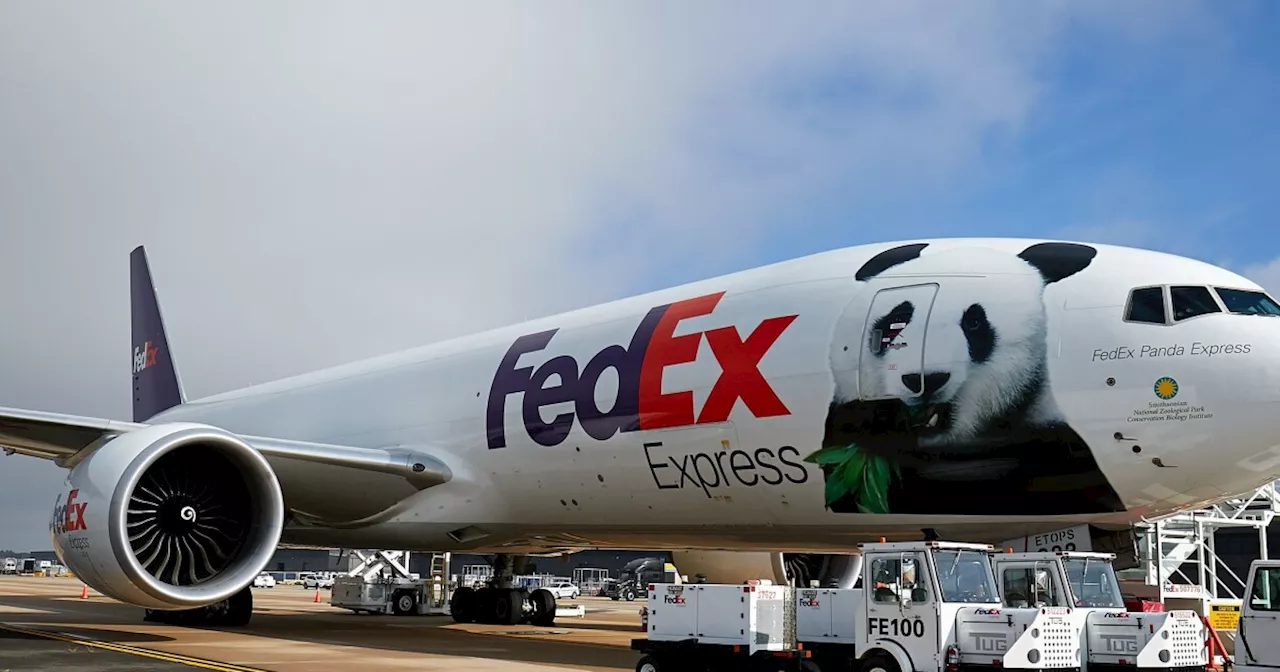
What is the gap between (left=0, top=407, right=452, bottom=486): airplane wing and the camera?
13.4 meters

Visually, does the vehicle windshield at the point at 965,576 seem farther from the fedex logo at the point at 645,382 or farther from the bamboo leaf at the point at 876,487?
the fedex logo at the point at 645,382

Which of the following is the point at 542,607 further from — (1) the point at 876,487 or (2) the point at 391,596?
(1) the point at 876,487

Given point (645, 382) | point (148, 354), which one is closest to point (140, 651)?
point (645, 382)

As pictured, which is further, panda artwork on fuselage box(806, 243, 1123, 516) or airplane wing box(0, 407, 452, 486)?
airplane wing box(0, 407, 452, 486)

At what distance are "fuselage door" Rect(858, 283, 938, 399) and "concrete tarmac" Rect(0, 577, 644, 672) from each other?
392cm

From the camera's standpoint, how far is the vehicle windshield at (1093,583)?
9.39m

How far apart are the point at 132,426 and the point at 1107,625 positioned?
1068 centimetres

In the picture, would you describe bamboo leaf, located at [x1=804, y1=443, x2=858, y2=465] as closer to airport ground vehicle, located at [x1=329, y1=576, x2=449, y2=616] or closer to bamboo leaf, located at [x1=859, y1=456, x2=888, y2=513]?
bamboo leaf, located at [x1=859, y1=456, x2=888, y2=513]

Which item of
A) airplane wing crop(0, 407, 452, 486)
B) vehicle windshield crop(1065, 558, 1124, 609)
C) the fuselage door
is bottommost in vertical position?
vehicle windshield crop(1065, 558, 1124, 609)

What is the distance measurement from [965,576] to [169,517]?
26.5 ft

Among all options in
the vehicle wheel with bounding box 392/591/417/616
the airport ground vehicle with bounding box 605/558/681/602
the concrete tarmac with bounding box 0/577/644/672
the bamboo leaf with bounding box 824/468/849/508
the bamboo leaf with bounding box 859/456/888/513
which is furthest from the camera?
the airport ground vehicle with bounding box 605/558/681/602

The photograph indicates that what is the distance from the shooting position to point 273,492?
12.8m

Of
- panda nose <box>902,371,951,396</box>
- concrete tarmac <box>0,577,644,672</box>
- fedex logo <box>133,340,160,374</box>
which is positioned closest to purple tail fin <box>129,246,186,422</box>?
fedex logo <box>133,340,160,374</box>

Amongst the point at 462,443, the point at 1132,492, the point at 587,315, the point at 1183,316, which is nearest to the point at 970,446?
the point at 1132,492
